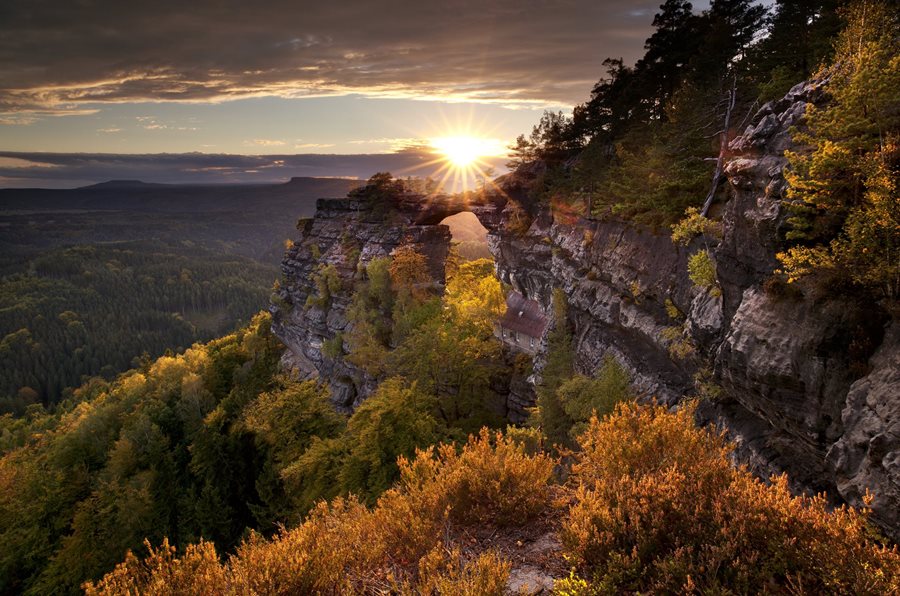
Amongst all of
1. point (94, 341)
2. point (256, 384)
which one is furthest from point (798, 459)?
point (94, 341)

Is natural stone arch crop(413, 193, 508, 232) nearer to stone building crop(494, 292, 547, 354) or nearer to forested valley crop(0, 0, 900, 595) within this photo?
forested valley crop(0, 0, 900, 595)

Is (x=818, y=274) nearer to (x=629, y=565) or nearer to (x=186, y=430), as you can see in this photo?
(x=629, y=565)

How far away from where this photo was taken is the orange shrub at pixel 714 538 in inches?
249

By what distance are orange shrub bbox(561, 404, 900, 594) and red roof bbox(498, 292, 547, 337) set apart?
29079mm

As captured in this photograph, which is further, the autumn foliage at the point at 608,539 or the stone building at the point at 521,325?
the stone building at the point at 521,325

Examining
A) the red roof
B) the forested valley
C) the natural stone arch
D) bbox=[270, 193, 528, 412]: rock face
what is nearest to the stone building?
the red roof

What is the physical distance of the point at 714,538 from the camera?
705 centimetres

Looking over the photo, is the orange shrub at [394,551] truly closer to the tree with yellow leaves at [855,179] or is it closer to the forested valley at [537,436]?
the forested valley at [537,436]

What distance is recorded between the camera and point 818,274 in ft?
32.9

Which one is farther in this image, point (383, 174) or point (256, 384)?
point (383, 174)

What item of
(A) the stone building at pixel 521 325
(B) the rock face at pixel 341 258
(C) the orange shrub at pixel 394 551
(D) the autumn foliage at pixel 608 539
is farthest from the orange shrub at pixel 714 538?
(B) the rock face at pixel 341 258

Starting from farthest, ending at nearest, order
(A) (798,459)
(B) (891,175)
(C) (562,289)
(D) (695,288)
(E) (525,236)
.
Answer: (E) (525,236) → (C) (562,289) → (D) (695,288) → (A) (798,459) → (B) (891,175)

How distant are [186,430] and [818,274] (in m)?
52.8

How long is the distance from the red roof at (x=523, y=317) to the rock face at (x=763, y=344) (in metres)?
11.5
